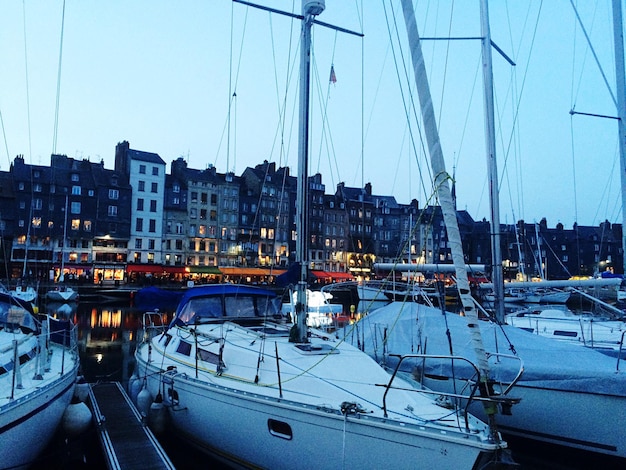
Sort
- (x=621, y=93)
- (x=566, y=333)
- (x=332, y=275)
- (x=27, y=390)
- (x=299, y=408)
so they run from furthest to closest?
1. (x=332, y=275)
2. (x=566, y=333)
3. (x=621, y=93)
4. (x=27, y=390)
5. (x=299, y=408)

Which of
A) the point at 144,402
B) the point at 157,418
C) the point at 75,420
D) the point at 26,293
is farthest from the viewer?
the point at 26,293

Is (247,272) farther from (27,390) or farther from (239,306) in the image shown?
(27,390)

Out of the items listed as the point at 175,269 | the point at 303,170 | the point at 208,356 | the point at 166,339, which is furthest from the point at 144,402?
the point at 175,269

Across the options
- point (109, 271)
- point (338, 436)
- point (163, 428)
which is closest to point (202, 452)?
point (163, 428)

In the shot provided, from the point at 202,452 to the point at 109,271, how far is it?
2205 inches

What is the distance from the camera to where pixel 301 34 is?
11242 millimetres

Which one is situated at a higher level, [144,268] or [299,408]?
[144,268]

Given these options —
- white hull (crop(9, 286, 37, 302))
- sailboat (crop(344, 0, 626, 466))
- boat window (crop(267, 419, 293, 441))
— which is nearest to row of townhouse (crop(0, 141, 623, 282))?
white hull (crop(9, 286, 37, 302))

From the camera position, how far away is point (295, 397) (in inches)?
293

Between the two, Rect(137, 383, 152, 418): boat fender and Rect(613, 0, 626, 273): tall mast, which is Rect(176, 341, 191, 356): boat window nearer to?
Rect(137, 383, 152, 418): boat fender

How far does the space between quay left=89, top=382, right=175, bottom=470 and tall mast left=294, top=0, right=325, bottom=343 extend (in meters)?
3.49

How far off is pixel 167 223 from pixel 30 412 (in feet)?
195

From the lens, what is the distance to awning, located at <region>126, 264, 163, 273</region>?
58.9 metres

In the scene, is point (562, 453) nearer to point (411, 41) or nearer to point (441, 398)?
point (441, 398)
